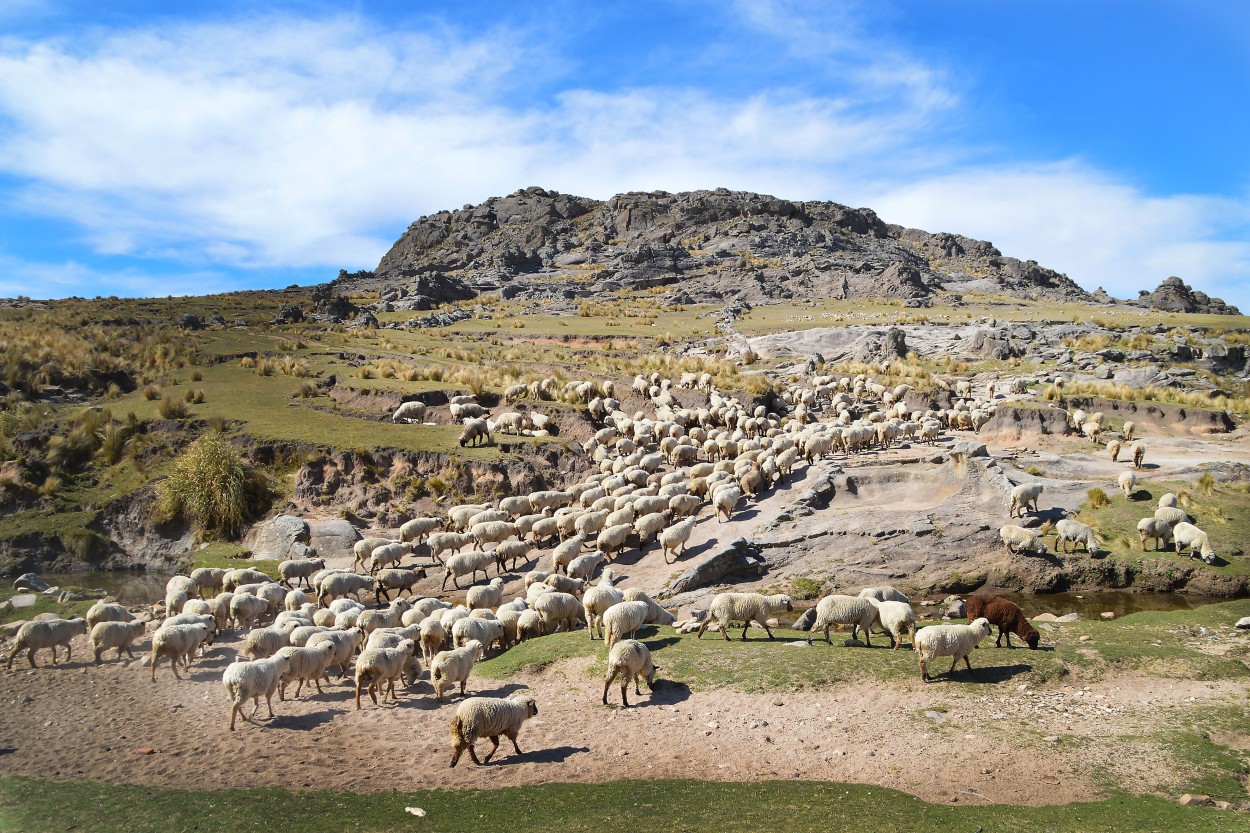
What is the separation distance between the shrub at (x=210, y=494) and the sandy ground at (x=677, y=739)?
42.9 feet

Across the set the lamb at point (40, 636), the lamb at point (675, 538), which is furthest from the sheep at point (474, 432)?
the lamb at point (40, 636)

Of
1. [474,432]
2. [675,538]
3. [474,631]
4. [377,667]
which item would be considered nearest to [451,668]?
[377,667]

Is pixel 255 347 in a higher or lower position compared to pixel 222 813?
higher

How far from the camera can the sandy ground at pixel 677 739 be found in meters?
9.96

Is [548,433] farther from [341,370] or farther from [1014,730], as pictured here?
[1014,730]

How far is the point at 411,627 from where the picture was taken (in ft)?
51.4

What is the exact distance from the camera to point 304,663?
1410 centimetres

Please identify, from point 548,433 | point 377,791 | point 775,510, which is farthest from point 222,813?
point 548,433

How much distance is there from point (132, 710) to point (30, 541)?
15700mm

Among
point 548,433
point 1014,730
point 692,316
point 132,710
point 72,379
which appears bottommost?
point 132,710

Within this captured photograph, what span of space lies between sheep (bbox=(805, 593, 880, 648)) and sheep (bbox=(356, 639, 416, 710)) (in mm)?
7942

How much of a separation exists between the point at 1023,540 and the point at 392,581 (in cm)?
1711

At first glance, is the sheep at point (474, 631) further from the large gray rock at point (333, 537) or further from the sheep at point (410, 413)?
the sheep at point (410, 413)

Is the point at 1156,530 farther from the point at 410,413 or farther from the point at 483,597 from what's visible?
the point at 410,413
